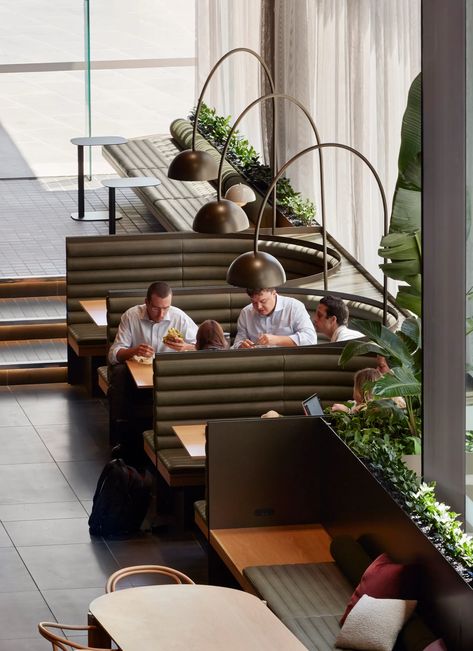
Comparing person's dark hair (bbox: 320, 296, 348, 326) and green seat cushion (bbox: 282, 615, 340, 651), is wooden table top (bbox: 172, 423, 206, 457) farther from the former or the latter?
green seat cushion (bbox: 282, 615, 340, 651)

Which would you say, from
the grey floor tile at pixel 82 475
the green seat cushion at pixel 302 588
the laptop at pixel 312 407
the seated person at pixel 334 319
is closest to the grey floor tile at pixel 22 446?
the grey floor tile at pixel 82 475

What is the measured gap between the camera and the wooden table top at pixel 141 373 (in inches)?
381

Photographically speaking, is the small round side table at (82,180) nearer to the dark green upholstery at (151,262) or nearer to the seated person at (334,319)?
the dark green upholstery at (151,262)

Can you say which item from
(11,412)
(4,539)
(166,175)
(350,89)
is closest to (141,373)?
(4,539)

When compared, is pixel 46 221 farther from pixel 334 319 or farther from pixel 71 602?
pixel 71 602

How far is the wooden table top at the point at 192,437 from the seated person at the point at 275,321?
5.10ft

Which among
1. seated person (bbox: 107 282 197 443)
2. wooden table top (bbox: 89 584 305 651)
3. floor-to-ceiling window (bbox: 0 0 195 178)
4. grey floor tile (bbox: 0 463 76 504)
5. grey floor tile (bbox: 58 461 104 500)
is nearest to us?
wooden table top (bbox: 89 584 305 651)

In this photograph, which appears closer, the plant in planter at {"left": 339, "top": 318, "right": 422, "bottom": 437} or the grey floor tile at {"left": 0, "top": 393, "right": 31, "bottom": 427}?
the plant in planter at {"left": 339, "top": 318, "right": 422, "bottom": 437}

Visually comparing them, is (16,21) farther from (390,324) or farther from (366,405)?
(366,405)

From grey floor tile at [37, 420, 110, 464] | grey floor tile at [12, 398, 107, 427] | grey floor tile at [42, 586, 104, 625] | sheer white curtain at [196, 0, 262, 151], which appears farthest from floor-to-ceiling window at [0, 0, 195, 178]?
grey floor tile at [42, 586, 104, 625]

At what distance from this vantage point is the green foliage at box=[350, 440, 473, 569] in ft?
21.8

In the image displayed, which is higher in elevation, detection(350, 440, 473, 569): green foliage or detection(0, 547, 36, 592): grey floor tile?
detection(350, 440, 473, 569): green foliage

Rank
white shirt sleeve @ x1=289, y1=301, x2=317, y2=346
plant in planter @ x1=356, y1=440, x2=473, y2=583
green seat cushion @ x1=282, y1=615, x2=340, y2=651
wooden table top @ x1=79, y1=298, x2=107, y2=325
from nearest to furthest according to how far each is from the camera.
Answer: plant in planter @ x1=356, y1=440, x2=473, y2=583 < green seat cushion @ x1=282, y1=615, x2=340, y2=651 < white shirt sleeve @ x1=289, y1=301, x2=317, y2=346 < wooden table top @ x1=79, y1=298, x2=107, y2=325

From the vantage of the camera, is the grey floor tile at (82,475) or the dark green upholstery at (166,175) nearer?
the grey floor tile at (82,475)
